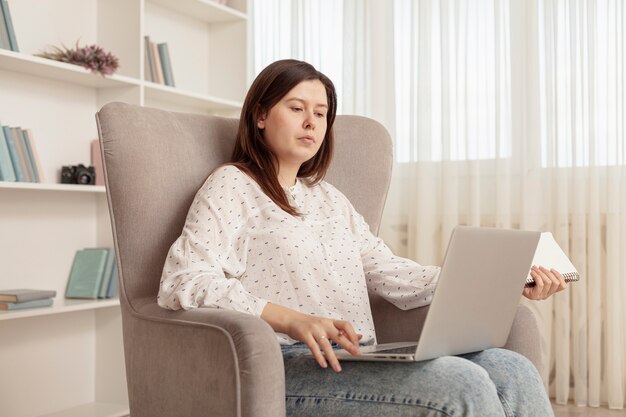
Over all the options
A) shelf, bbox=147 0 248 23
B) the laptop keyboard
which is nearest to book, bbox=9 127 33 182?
shelf, bbox=147 0 248 23

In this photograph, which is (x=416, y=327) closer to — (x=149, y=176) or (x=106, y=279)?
(x=149, y=176)

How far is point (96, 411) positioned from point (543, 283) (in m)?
1.94

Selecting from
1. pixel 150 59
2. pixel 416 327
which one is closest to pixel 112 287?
pixel 150 59

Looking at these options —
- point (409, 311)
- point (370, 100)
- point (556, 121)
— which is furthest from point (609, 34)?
point (409, 311)

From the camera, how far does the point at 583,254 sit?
2.99m

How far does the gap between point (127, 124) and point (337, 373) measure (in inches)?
26.8

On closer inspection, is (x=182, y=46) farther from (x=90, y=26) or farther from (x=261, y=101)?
(x=261, y=101)

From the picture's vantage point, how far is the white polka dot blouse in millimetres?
1415

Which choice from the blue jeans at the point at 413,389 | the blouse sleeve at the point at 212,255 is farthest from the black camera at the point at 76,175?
the blue jeans at the point at 413,389

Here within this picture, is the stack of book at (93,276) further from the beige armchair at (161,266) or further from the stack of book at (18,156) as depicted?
the beige armchair at (161,266)

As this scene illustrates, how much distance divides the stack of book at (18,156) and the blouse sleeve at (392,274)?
127 cm

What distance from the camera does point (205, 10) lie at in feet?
11.6

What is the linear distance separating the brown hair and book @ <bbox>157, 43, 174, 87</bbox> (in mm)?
1591

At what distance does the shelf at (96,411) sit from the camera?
289 cm
